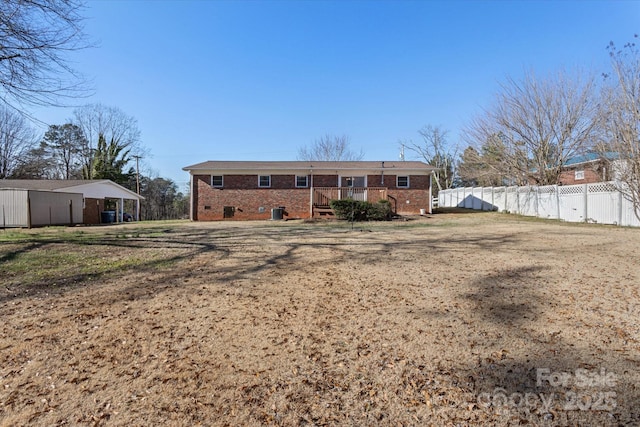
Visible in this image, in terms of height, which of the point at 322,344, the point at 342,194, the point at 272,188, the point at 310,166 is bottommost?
the point at 322,344

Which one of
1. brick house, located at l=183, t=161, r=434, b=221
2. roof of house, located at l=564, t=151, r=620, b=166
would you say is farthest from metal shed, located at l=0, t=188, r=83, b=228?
Answer: roof of house, located at l=564, t=151, r=620, b=166

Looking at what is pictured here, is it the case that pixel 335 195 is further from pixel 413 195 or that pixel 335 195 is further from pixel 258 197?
pixel 413 195

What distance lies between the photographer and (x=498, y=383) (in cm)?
222

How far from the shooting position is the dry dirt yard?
2008 mm

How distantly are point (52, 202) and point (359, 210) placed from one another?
17.0 m

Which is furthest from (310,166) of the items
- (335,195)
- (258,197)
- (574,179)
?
(574,179)

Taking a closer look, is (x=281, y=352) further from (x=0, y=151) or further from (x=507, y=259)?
(x=0, y=151)

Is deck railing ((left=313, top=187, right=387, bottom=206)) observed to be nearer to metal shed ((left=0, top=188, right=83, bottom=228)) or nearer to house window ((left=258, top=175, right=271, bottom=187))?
house window ((left=258, top=175, right=271, bottom=187))

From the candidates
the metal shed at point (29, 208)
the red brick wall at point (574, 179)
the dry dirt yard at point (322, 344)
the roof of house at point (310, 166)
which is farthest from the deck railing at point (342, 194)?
the red brick wall at point (574, 179)

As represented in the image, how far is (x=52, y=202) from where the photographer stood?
736 inches

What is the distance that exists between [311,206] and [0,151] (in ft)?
105

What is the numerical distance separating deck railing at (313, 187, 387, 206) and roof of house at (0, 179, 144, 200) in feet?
53.0

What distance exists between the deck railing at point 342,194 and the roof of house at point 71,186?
16.1 metres

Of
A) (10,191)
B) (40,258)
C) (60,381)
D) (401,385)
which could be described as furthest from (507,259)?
(10,191)
